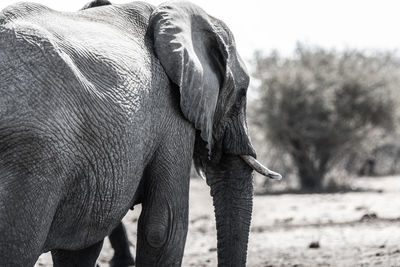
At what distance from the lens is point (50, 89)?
392 centimetres

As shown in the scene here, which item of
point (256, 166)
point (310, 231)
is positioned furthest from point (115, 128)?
point (310, 231)

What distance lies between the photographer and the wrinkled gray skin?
381cm

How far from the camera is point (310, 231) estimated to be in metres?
10.2

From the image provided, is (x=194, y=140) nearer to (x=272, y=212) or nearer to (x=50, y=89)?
(x=50, y=89)

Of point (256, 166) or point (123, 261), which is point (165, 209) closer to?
point (256, 166)

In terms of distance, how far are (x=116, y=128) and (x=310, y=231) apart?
20.3 feet

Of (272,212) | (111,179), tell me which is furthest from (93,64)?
(272,212)

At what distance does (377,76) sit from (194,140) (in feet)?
44.7

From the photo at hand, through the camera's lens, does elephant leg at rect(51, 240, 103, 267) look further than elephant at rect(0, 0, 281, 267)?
Yes

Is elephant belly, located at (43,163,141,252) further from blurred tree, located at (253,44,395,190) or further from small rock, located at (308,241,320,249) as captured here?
blurred tree, located at (253,44,395,190)

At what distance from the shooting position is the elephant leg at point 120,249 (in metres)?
7.48

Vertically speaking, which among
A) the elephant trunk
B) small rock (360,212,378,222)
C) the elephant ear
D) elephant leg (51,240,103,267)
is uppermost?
the elephant ear

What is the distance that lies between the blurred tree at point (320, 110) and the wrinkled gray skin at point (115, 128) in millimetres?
11852

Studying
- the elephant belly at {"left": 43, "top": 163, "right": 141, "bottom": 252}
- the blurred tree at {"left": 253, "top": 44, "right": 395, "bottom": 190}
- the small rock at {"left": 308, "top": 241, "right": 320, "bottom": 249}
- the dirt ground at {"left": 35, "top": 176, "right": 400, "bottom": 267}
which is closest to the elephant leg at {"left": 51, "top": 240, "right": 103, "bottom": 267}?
the elephant belly at {"left": 43, "top": 163, "right": 141, "bottom": 252}
